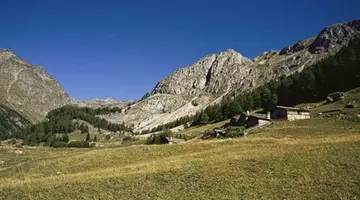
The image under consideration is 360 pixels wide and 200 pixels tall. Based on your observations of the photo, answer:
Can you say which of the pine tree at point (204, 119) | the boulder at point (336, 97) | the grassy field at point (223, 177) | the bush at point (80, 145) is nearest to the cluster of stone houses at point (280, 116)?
the boulder at point (336, 97)

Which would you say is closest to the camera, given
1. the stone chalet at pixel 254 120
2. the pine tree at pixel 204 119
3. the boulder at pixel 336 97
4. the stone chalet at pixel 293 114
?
the stone chalet at pixel 254 120

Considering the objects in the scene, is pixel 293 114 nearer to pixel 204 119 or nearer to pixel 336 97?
pixel 336 97

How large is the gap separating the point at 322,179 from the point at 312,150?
1030 centimetres

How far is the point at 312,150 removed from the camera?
4634 centimetres

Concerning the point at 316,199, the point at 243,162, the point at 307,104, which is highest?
the point at 307,104

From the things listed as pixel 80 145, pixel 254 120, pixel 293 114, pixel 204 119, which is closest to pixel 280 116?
pixel 293 114

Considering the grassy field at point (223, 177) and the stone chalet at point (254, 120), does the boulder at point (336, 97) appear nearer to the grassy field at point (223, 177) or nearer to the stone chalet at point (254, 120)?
the stone chalet at point (254, 120)

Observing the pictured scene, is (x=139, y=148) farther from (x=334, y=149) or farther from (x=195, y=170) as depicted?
(x=334, y=149)

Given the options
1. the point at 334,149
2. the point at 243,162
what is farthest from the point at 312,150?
the point at 243,162

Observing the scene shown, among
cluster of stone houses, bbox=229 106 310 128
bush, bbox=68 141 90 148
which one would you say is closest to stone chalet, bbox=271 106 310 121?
cluster of stone houses, bbox=229 106 310 128

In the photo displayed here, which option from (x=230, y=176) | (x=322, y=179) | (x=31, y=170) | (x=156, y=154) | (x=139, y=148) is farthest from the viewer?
(x=139, y=148)

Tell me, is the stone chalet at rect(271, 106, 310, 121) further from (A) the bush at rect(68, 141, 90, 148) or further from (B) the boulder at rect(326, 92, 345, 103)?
(A) the bush at rect(68, 141, 90, 148)

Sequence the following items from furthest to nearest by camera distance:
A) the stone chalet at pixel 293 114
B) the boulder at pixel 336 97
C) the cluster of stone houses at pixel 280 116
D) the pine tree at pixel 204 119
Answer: the pine tree at pixel 204 119 → the boulder at pixel 336 97 → the stone chalet at pixel 293 114 → the cluster of stone houses at pixel 280 116

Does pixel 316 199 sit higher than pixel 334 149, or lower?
lower
